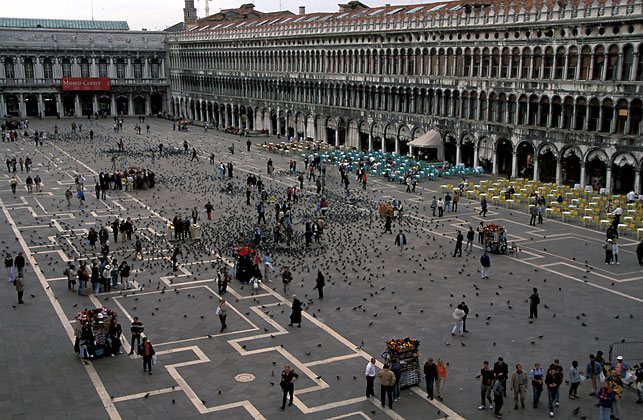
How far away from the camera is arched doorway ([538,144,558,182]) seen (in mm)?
57469

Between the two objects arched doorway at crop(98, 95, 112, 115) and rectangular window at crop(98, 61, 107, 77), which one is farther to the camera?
arched doorway at crop(98, 95, 112, 115)

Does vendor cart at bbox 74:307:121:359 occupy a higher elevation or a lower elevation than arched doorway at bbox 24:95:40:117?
lower

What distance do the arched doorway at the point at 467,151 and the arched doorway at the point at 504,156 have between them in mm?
3492

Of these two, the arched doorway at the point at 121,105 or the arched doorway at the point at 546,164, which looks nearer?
the arched doorway at the point at 546,164

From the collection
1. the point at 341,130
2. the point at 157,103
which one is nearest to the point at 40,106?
the point at 157,103

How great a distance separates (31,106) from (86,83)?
1094cm

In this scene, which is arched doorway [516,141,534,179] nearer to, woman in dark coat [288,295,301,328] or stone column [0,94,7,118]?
woman in dark coat [288,295,301,328]

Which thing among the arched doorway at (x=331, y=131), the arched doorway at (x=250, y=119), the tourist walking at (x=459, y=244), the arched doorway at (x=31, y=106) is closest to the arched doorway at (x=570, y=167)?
the tourist walking at (x=459, y=244)

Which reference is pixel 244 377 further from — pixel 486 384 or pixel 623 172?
pixel 623 172

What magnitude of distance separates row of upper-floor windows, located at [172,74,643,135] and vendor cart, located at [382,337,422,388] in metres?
36.6

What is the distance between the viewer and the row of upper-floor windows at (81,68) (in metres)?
120

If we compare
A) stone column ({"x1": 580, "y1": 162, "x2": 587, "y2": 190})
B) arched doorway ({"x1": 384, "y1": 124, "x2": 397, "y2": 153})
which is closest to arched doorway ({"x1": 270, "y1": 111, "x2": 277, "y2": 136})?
arched doorway ({"x1": 384, "y1": 124, "x2": 397, "y2": 153})

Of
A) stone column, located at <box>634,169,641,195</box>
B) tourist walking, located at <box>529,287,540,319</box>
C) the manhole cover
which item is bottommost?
the manhole cover

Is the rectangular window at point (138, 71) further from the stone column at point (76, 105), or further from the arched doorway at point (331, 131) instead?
the arched doorway at point (331, 131)
